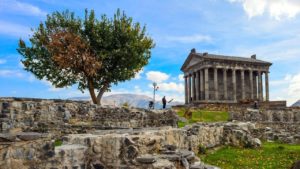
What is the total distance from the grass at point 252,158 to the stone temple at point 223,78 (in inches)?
2047

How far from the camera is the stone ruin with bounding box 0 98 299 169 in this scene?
7266 millimetres

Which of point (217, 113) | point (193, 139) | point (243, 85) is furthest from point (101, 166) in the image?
point (243, 85)

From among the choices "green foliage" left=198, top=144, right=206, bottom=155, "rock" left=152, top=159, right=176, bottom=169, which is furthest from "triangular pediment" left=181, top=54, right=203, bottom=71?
"rock" left=152, top=159, right=176, bottom=169

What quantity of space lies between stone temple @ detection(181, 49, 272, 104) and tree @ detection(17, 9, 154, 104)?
117ft

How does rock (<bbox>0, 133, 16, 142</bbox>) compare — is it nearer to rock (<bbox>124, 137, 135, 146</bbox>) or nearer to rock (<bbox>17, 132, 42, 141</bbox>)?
rock (<bbox>17, 132, 42, 141</bbox>)

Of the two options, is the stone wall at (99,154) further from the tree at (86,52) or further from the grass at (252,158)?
the tree at (86,52)

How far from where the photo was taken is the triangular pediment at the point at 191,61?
74.7 metres

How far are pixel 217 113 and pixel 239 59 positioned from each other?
35068 mm

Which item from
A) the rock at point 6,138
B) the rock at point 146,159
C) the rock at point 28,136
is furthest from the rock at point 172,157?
the rock at point 6,138

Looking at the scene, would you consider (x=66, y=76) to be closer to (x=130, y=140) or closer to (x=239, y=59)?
(x=130, y=140)

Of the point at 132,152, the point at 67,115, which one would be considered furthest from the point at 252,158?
the point at 67,115

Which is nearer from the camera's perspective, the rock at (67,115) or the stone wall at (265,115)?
the rock at (67,115)

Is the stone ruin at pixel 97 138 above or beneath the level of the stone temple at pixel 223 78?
beneath

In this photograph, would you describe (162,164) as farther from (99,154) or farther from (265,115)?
(265,115)
